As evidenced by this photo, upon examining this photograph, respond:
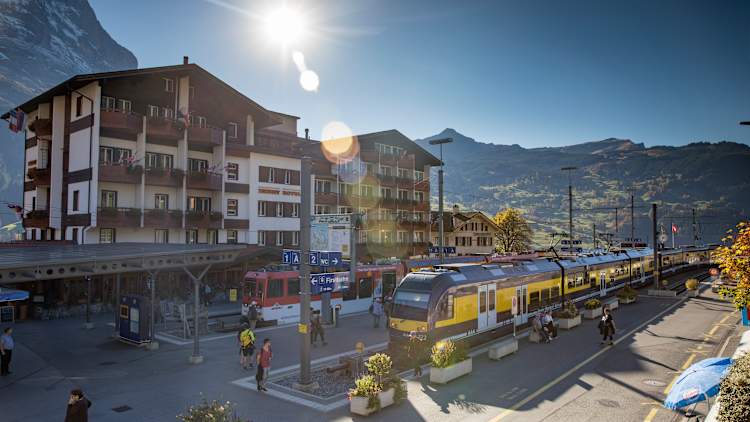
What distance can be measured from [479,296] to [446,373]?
6220 mm

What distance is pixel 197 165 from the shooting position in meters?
38.9

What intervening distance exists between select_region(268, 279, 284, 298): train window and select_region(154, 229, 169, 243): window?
14074 millimetres

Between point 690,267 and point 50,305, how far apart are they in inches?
2959

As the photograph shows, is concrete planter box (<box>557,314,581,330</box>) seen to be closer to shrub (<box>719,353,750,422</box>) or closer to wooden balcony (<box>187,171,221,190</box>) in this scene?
shrub (<box>719,353,750,422</box>)

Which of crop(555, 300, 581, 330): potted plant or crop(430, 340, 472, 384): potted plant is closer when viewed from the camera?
crop(430, 340, 472, 384): potted plant

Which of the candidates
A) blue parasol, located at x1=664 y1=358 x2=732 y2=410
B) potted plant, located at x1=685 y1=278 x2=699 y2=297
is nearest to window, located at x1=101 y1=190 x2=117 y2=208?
blue parasol, located at x1=664 y1=358 x2=732 y2=410

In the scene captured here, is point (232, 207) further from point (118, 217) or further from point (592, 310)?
point (592, 310)

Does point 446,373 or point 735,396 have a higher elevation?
point 735,396

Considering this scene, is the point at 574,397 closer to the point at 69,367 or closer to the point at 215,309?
the point at 69,367

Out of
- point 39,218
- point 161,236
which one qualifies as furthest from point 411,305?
point 39,218

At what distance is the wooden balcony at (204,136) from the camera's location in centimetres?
3700

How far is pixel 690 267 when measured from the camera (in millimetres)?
69125

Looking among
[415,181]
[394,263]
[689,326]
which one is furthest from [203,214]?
[689,326]

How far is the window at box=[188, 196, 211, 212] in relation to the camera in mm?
38253
